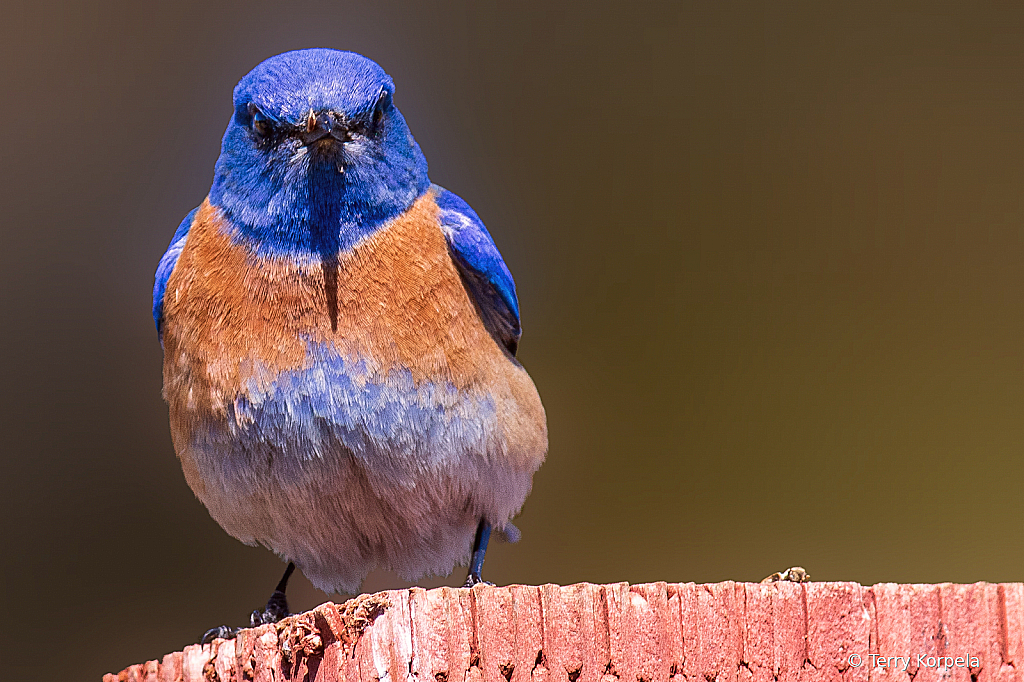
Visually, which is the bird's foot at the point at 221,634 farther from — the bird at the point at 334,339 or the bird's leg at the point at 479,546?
the bird's leg at the point at 479,546

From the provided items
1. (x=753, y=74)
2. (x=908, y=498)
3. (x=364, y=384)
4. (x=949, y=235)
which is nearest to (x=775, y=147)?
(x=753, y=74)

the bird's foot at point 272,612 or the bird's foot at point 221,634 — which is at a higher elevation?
the bird's foot at point 272,612

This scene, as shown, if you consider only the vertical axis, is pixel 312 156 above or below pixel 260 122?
below

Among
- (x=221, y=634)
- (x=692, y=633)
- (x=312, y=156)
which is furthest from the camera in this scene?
(x=312, y=156)

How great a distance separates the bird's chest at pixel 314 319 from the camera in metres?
3.85

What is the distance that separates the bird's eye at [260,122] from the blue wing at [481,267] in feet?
2.19

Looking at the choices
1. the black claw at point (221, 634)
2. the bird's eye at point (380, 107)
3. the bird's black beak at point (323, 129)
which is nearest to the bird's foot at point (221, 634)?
the black claw at point (221, 634)

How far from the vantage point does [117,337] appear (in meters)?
7.80

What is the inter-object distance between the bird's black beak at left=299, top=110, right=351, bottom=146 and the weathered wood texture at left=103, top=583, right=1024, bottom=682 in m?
1.69

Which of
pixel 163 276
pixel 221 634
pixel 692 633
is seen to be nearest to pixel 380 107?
pixel 163 276

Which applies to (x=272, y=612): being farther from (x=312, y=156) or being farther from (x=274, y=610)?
(x=312, y=156)

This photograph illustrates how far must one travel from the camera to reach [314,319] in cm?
388

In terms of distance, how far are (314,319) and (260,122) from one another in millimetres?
705

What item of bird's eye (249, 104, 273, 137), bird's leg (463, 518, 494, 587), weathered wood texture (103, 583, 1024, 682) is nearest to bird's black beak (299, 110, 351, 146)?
bird's eye (249, 104, 273, 137)
